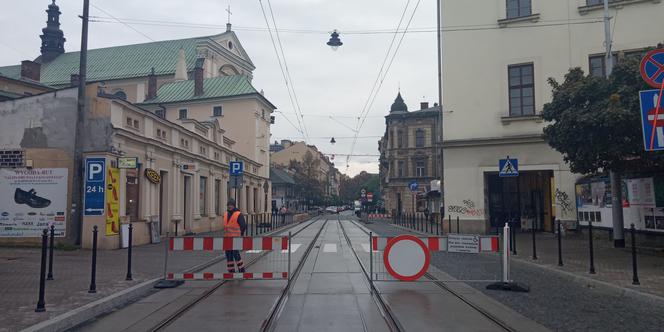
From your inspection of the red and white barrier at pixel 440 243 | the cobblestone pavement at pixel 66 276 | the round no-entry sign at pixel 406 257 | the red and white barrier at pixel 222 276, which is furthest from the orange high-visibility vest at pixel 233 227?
the round no-entry sign at pixel 406 257

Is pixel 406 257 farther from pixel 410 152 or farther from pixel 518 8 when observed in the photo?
pixel 410 152

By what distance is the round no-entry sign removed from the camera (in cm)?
1005

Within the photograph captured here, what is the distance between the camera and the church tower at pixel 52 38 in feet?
212

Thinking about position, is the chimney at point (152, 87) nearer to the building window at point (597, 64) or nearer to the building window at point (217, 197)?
the building window at point (217, 197)

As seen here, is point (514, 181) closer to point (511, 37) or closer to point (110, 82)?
point (511, 37)

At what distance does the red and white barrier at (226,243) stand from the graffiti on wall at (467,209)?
15.8 metres

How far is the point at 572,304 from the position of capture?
864 cm

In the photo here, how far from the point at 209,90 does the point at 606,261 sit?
40.1 metres

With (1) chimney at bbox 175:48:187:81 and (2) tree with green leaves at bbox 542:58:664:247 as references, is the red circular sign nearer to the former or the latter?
(2) tree with green leaves at bbox 542:58:664:247

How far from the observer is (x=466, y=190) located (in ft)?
81.3

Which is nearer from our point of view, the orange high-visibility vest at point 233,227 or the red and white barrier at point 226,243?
the red and white barrier at point 226,243

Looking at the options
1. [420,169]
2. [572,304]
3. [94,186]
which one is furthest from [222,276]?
[420,169]

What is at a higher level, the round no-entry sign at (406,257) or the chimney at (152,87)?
the chimney at (152,87)

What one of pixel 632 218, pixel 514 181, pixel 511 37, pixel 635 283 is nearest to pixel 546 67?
pixel 511 37
